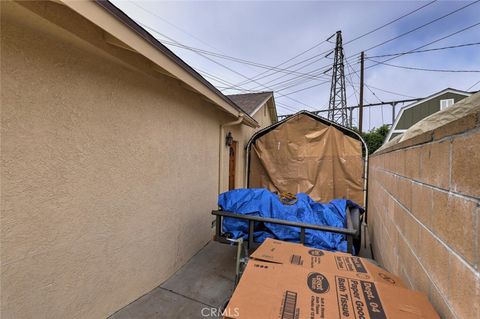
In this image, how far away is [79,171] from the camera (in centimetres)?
198

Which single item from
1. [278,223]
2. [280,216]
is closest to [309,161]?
[280,216]

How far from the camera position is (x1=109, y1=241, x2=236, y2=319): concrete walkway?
97.7 inches

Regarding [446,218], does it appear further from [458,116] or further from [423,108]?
[423,108]

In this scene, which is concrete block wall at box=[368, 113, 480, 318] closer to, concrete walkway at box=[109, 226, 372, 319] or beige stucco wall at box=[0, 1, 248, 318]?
concrete walkway at box=[109, 226, 372, 319]

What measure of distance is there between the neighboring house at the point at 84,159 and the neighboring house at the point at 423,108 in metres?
15.2

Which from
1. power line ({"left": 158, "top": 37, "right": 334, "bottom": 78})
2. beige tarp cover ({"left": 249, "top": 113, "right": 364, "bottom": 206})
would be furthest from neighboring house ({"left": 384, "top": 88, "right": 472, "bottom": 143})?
beige tarp cover ({"left": 249, "top": 113, "right": 364, "bottom": 206})

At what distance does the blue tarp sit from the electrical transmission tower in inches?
620

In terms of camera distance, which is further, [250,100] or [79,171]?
[250,100]

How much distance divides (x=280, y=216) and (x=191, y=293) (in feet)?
5.11

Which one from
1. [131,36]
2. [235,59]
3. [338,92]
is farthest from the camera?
[338,92]

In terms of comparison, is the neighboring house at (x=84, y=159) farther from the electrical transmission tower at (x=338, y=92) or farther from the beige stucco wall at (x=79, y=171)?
the electrical transmission tower at (x=338, y=92)

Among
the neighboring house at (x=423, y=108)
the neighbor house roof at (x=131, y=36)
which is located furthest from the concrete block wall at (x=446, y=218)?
the neighboring house at (x=423, y=108)

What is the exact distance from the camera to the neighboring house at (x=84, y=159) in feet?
5.10

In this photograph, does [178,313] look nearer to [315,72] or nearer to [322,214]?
[322,214]
